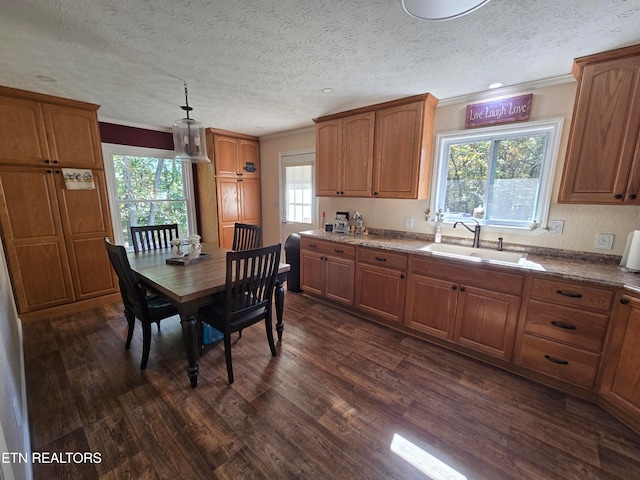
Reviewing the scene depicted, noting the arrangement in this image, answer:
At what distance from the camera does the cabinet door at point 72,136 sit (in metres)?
2.71

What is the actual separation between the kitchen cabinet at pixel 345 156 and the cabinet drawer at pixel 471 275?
103 cm

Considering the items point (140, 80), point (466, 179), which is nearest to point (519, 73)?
point (466, 179)

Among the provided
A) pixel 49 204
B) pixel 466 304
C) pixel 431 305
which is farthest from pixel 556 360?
pixel 49 204

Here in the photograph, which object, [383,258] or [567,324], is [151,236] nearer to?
[383,258]

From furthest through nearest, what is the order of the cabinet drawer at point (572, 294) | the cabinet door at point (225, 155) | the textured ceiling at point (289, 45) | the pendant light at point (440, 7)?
1. the cabinet door at point (225, 155)
2. the cabinet drawer at point (572, 294)
3. the textured ceiling at point (289, 45)
4. the pendant light at point (440, 7)

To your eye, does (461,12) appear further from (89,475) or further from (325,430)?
(89,475)

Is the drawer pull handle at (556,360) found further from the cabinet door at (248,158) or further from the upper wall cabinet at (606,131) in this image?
the cabinet door at (248,158)

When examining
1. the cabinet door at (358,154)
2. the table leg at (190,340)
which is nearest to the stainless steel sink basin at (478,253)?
the cabinet door at (358,154)

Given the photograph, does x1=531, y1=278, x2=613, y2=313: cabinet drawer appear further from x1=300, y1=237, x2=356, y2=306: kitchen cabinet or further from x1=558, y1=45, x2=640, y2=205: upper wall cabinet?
x1=300, y1=237, x2=356, y2=306: kitchen cabinet

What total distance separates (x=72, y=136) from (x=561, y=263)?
4756mm

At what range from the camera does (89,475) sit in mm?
1309

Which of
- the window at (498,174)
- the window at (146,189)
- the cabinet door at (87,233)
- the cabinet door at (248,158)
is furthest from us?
the cabinet door at (248,158)

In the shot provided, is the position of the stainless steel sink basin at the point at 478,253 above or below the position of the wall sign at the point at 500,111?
below

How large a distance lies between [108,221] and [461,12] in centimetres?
376
